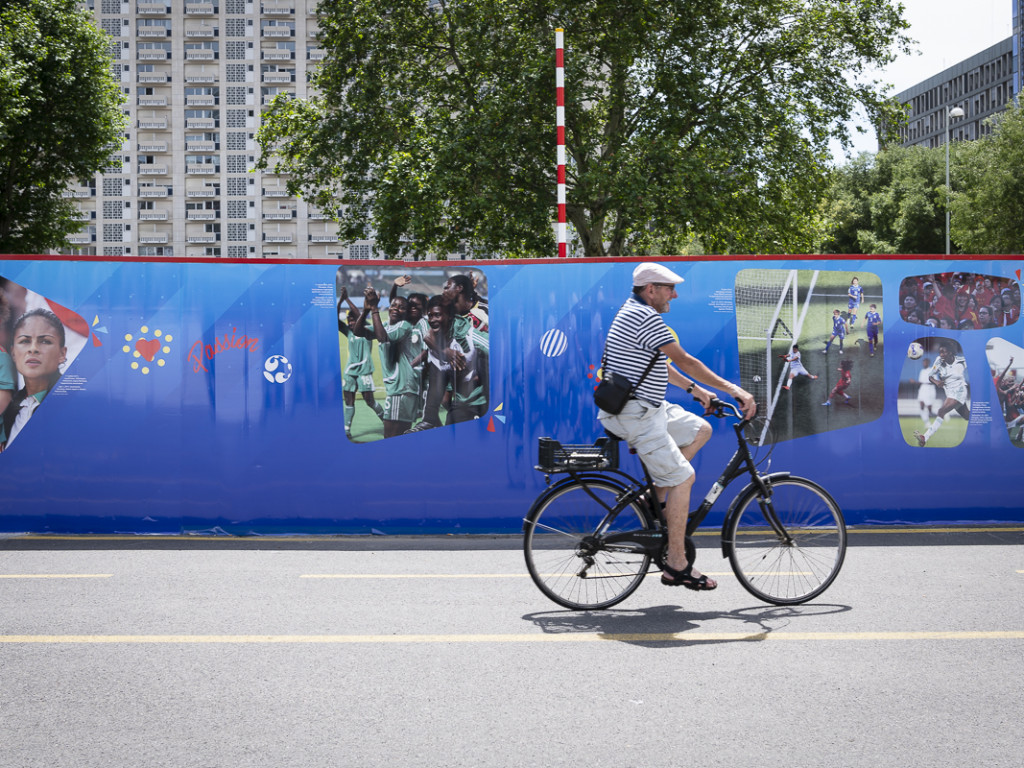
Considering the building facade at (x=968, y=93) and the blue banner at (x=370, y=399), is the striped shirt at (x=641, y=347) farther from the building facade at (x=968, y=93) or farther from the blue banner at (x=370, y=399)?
the building facade at (x=968, y=93)

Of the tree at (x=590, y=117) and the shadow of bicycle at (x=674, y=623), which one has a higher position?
the tree at (x=590, y=117)

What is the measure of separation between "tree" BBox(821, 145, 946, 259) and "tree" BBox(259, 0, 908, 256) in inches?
1262

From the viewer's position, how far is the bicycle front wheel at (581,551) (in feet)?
17.3

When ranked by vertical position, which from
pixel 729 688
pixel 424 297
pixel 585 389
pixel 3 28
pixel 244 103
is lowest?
pixel 729 688

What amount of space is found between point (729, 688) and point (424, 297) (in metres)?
4.75

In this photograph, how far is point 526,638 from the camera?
4.82 m

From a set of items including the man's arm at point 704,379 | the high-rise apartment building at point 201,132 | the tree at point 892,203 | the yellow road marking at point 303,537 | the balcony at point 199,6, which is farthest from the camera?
the balcony at point 199,6

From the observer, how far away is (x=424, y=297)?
26.7 feet

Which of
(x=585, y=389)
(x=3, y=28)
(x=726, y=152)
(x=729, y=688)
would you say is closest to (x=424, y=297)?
(x=585, y=389)

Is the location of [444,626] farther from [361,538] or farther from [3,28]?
[3,28]

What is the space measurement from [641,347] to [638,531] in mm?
952

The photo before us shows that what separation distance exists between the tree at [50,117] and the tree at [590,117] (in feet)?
35.3

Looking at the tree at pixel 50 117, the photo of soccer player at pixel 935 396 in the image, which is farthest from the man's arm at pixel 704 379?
the tree at pixel 50 117

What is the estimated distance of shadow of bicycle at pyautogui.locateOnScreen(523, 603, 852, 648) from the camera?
190 inches
